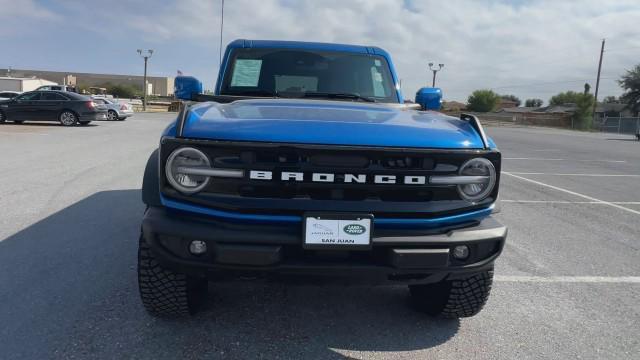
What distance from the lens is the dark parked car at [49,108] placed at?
19.3m

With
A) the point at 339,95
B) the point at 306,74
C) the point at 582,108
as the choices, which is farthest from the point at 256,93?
the point at 582,108

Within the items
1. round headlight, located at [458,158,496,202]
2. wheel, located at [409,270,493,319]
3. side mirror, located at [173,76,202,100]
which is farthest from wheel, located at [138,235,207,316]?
side mirror, located at [173,76,202,100]

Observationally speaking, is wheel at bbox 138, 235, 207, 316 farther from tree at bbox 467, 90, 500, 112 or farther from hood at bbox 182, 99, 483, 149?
tree at bbox 467, 90, 500, 112

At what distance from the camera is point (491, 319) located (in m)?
3.30

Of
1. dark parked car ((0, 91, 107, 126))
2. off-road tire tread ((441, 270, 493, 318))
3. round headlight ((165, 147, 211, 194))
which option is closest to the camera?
round headlight ((165, 147, 211, 194))

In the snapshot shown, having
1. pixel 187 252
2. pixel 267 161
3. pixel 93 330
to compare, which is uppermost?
pixel 267 161

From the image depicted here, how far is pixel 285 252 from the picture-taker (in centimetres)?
244

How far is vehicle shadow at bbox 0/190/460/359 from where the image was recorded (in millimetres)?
2734

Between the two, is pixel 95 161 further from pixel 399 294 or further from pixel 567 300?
pixel 567 300

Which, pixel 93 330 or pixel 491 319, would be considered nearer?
pixel 93 330

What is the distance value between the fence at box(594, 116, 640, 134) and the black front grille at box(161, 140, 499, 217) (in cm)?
5425

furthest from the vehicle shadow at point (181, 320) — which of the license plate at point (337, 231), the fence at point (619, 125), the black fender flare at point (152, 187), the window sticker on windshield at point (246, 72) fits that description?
the fence at point (619, 125)

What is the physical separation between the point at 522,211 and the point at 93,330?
5.63m

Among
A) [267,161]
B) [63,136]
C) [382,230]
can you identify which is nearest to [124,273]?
[267,161]
